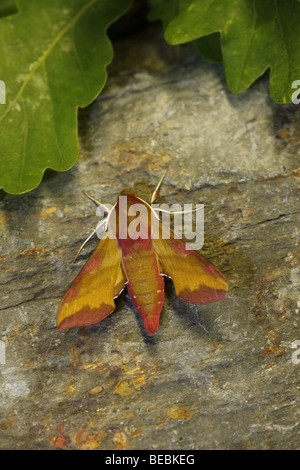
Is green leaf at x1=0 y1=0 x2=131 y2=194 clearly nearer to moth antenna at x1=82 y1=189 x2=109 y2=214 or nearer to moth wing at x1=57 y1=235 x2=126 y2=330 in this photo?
moth antenna at x1=82 y1=189 x2=109 y2=214

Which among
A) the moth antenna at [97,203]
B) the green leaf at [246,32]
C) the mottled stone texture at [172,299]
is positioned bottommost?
the mottled stone texture at [172,299]

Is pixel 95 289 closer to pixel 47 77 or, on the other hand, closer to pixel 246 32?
pixel 47 77

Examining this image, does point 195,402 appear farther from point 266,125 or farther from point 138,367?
point 266,125

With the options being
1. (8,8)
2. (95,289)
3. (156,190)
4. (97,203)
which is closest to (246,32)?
(156,190)

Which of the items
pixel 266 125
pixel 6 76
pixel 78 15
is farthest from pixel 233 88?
pixel 6 76

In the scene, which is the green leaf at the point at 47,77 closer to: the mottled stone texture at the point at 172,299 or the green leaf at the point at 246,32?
the mottled stone texture at the point at 172,299

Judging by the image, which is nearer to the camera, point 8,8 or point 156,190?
point 156,190

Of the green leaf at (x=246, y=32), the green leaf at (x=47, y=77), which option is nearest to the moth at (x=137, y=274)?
the green leaf at (x=47, y=77)
